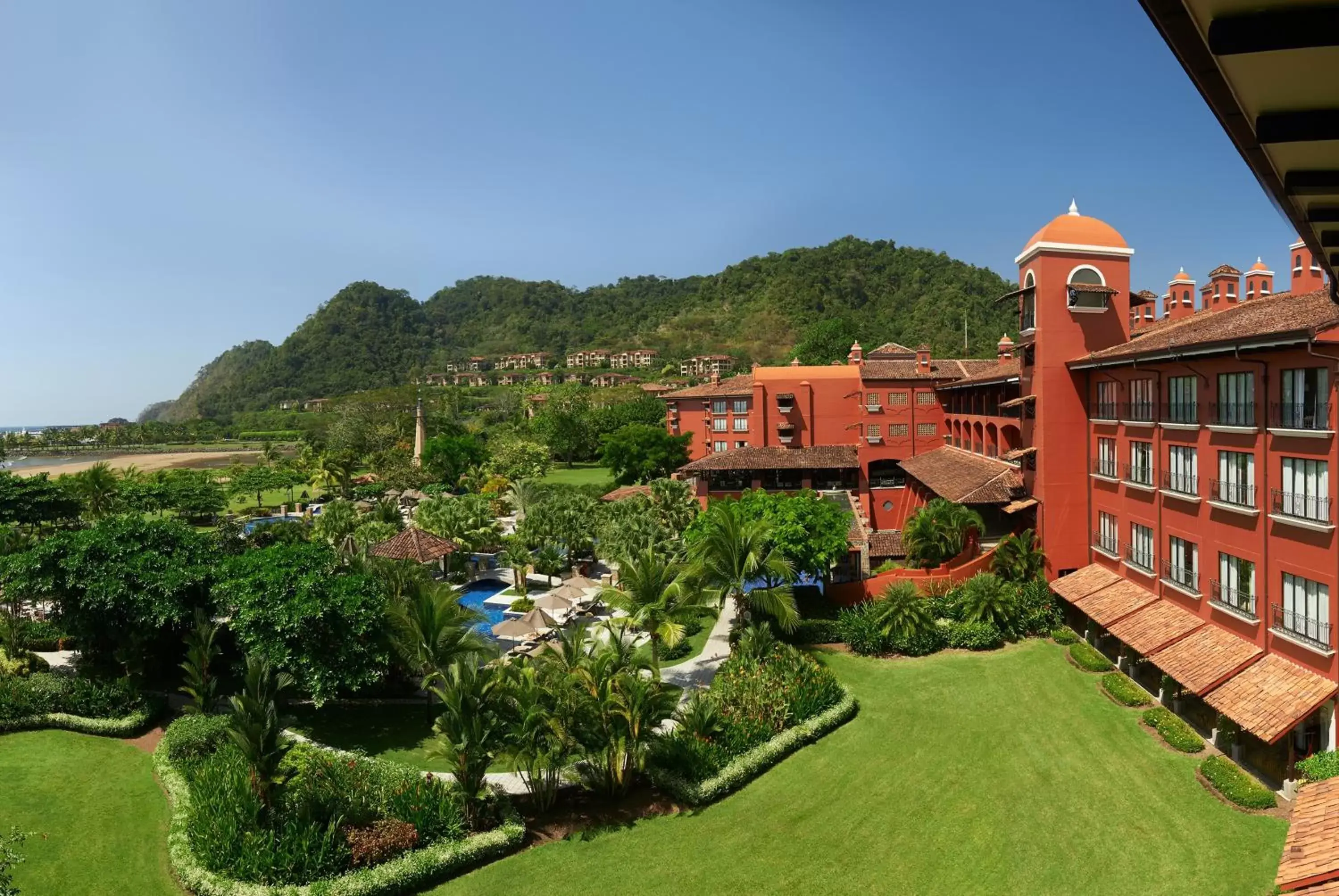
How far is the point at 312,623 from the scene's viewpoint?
21.8 m

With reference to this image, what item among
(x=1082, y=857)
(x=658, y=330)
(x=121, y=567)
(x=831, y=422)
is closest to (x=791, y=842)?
(x=1082, y=857)

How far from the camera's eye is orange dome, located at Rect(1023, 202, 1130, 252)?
29.7m

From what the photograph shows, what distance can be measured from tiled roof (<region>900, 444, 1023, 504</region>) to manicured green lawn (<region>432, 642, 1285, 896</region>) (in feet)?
36.5

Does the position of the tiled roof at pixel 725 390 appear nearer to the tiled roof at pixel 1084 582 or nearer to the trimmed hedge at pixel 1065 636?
the tiled roof at pixel 1084 582

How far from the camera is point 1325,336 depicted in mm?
16641

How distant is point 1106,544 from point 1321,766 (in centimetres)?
1252

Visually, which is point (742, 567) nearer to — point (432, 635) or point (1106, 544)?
point (432, 635)

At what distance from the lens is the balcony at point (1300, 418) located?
1716cm

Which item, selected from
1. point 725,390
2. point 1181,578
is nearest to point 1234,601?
point 1181,578

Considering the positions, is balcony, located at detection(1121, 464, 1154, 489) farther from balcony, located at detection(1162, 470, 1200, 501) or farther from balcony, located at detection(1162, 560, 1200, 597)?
balcony, located at detection(1162, 560, 1200, 597)

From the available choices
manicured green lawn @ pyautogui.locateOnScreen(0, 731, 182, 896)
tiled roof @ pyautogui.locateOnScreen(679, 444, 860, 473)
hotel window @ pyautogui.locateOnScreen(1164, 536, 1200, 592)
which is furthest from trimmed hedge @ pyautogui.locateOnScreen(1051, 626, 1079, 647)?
manicured green lawn @ pyautogui.locateOnScreen(0, 731, 182, 896)

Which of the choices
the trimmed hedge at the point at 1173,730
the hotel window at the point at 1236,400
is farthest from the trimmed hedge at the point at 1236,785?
the hotel window at the point at 1236,400

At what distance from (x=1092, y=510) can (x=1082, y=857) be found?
1648 centimetres

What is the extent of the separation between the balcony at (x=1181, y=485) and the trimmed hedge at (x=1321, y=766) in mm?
7586
